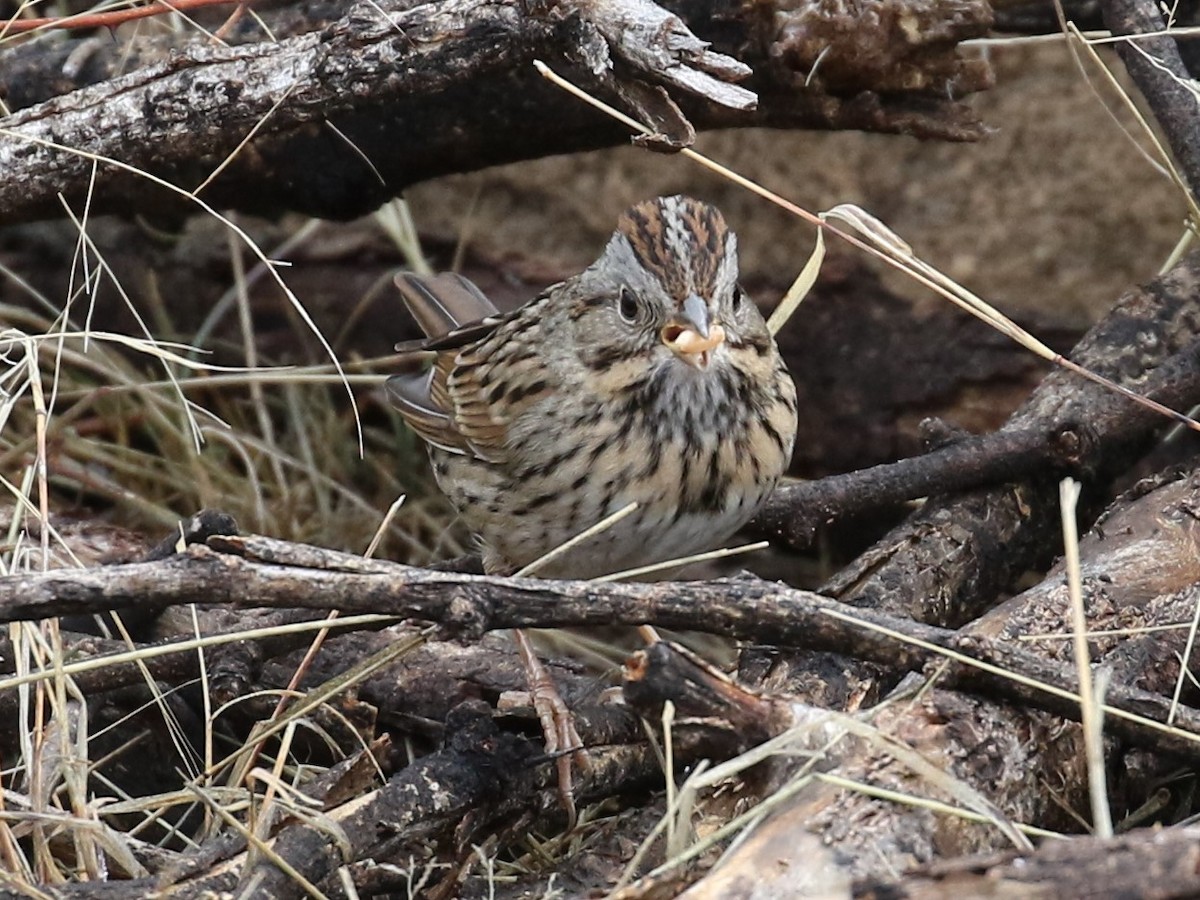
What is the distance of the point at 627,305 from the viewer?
3.00 meters

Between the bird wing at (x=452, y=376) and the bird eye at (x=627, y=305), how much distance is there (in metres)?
0.33

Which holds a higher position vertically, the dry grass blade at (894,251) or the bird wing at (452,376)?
the dry grass blade at (894,251)

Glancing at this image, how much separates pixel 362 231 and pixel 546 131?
129 cm

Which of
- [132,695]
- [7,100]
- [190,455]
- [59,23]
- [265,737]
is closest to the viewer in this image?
[265,737]

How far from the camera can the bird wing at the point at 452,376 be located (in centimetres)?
326

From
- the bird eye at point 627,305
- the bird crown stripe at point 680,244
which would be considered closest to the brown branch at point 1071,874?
the bird crown stripe at point 680,244

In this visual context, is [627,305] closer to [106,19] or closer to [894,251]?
[894,251]

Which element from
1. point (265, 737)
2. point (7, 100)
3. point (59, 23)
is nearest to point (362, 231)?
point (7, 100)

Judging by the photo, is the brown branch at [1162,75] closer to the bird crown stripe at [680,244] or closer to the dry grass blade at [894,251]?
the dry grass blade at [894,251]

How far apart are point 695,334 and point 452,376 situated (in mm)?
915

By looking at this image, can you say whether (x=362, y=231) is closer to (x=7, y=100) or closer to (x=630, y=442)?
(x=7, y=100)

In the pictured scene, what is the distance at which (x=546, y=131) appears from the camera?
11.1 ft

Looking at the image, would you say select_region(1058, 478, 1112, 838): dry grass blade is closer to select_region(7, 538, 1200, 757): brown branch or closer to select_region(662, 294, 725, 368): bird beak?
select_region(7, 538, 1200, 757): brown branch

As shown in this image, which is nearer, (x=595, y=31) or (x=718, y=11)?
(x=595, y=31)
